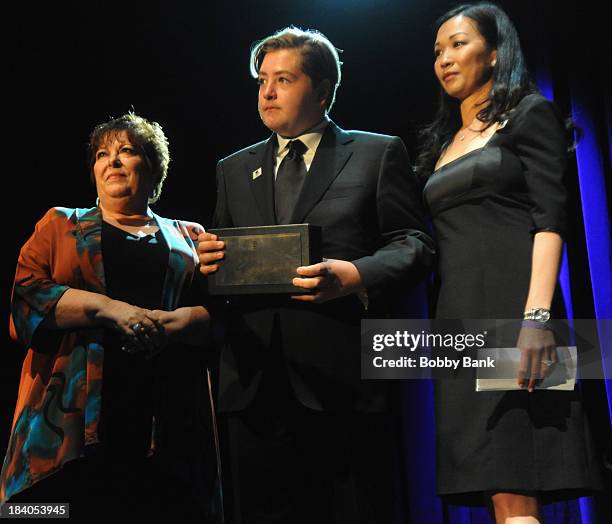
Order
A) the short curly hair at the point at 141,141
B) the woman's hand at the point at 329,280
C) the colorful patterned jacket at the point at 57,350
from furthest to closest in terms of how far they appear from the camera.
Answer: the short curly hair at the point at 141,141
the colorful patterned jacket at the point at 57,350
the woman's hand at the point at 329,280

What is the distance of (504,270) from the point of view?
1.89 metres

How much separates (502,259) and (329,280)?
0.45 metres

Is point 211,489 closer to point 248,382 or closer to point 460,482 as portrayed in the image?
point 248,382

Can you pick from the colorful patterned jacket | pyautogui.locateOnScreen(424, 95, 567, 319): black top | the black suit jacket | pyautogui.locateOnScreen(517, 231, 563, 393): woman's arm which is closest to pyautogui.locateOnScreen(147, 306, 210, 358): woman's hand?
the colorful patterned jacket

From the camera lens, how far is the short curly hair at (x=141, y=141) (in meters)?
2.67

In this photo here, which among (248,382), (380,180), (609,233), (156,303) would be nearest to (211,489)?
(156,303)

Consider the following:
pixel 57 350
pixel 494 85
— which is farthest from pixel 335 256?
pixel 57 350

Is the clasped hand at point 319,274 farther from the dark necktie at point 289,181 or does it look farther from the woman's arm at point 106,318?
the woman's arm at point 106,318

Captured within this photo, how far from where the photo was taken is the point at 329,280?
1756 mm

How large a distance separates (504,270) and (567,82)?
51.7 inches

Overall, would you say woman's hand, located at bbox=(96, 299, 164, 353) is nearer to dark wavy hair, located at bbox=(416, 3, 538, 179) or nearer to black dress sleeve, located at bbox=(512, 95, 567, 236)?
dark wavy hair, located at bbox=(416, 3, 538, 179)

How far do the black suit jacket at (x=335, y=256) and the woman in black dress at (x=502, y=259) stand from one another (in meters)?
0.12

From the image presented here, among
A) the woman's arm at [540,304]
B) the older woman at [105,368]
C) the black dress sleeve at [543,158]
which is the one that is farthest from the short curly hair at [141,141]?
the woman's arm at [540,304]

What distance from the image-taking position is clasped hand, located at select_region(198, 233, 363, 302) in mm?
1721
